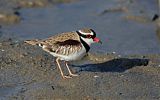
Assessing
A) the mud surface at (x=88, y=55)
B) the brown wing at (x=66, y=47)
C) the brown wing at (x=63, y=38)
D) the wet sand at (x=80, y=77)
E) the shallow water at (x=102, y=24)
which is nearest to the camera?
the wet sand at (x=80, y=77)

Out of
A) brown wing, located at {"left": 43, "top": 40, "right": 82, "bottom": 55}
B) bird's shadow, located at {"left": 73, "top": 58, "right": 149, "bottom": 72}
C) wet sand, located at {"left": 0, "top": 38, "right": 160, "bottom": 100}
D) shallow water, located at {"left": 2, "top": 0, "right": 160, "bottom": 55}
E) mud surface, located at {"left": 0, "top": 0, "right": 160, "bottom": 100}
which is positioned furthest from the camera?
shallow water, located at {"left": 2, "top": 0, "right": 160, "bottom": 55}

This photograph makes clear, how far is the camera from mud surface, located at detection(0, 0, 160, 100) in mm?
8750

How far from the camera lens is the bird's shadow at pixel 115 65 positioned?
10.1 metres

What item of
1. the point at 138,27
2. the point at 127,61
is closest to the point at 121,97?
the point at 127,61

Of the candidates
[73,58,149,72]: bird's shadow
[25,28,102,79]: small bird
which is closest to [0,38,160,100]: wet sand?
[73,58,149,72]: bird's shadow

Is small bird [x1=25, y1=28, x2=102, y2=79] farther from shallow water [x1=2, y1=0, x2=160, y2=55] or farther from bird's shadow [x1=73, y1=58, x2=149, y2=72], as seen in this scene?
shallow water [x1=2, y1=0, x2=160, y2=55]

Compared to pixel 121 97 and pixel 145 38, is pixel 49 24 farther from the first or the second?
pixel 121 97

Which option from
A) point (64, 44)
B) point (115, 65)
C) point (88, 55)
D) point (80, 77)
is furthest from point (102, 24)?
point (64, 44)

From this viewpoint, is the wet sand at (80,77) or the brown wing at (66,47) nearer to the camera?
the wet sand at (80,77)

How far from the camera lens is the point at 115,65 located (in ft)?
33.9

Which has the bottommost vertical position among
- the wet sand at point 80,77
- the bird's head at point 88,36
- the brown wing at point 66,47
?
the wet sand at point 80,77

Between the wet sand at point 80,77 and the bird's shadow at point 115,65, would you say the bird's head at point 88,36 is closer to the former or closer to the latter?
the wet sand at point 80,77

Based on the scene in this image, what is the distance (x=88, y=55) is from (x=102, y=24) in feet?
12.7

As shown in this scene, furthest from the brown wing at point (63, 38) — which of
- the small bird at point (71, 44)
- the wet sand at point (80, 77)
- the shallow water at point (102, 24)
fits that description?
the shallow water at point (102, 24)
